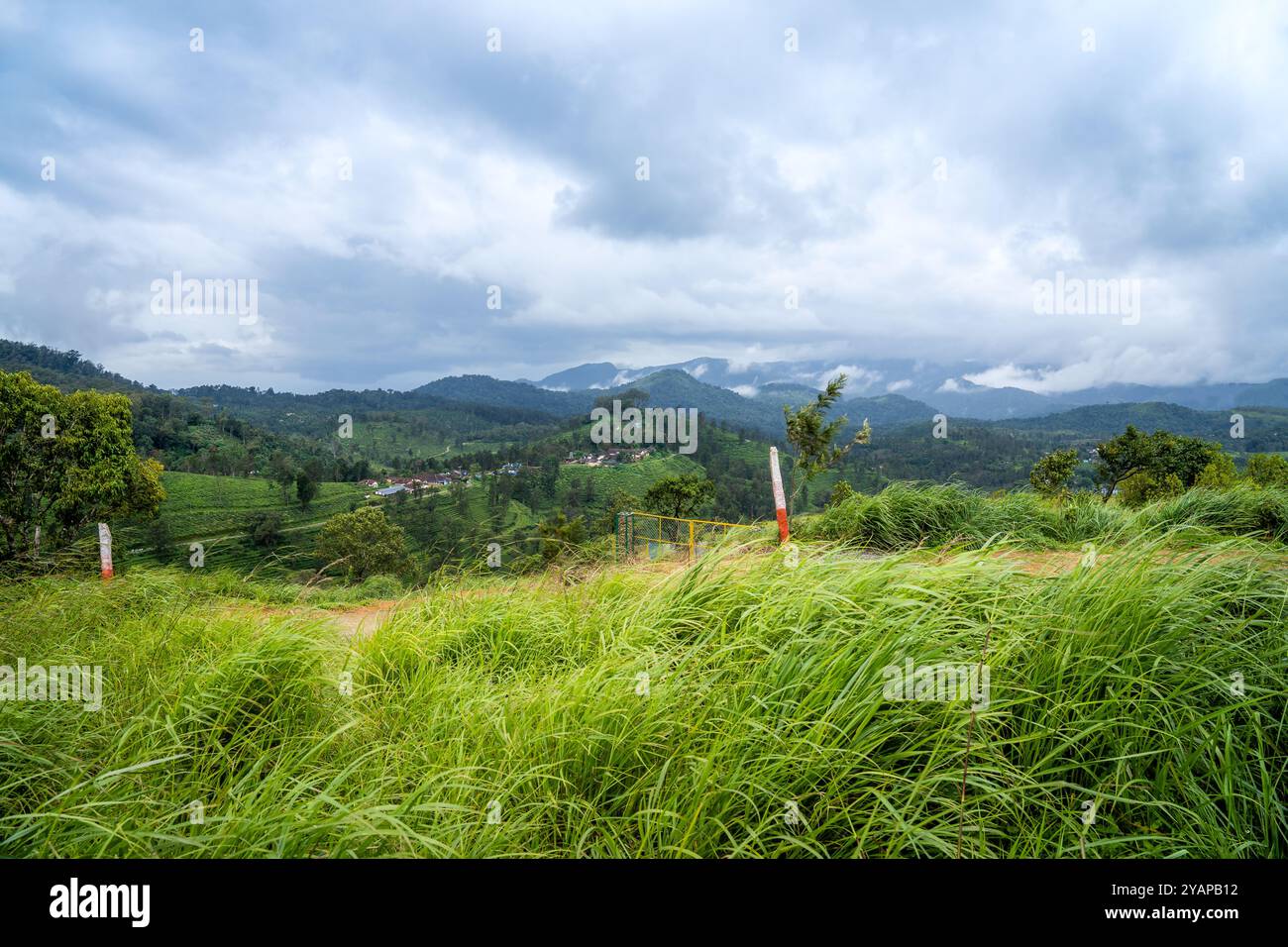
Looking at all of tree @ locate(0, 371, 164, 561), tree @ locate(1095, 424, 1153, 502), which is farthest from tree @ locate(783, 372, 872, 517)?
tree @ locate(0, 371, 164, 561)

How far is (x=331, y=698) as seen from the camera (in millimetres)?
2930

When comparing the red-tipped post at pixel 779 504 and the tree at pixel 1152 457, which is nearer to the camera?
the red-tipped post at pixel 779 504

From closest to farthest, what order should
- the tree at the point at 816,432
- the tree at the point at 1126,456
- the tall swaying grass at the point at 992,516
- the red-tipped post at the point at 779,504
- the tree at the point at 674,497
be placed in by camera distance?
the red-tipped post at the point at 779,504, the tall swaying grass at the point at 992,516, the tree at the point at 816,432, the tree at the point at 1126,456, the tree at the point at 674,497

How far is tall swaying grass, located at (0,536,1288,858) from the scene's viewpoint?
187cm

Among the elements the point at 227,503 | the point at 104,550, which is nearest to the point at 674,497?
the point at 104,550

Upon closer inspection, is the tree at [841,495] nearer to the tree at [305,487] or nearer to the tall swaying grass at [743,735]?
the tall swaying grass at [743,735]

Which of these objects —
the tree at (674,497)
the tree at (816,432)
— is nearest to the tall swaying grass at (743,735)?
the tree at (816,432)

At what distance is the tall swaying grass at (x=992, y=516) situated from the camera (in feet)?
23.3

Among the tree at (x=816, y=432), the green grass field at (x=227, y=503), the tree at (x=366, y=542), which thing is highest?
the tree at (x=816, y=432)

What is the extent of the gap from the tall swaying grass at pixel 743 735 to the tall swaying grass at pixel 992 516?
164 inches
